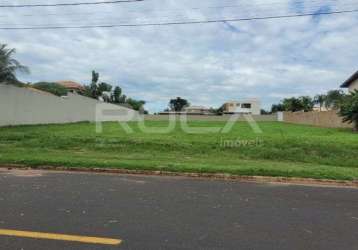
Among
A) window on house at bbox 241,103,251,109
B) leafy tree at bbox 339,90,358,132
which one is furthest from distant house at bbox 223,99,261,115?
leafy tree at bbox 339,90,358,132

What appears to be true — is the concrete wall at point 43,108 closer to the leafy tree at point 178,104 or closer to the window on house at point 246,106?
the leafy tree at point 178,104

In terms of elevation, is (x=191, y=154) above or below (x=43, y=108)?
below

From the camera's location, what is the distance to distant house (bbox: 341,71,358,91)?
3869cm

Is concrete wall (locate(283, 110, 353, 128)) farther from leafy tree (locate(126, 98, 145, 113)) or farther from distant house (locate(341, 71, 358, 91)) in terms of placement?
leafy tree (locate(126, 98, 145, 113))

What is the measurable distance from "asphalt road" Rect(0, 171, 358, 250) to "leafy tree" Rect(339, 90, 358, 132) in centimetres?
1949

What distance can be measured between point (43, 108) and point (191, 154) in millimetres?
17021

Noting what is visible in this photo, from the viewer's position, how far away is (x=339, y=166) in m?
12.4

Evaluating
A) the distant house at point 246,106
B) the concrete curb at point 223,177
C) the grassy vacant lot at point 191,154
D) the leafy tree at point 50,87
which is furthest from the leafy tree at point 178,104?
the concrete curb at point 223,177

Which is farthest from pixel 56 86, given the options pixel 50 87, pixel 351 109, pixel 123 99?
pixel 351 109

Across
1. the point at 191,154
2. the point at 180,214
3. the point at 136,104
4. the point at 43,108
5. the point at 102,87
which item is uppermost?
the point at 102,87

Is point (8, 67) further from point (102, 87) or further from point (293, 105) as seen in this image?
point (293, 105)

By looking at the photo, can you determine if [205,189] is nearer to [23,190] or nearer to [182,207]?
[182,207]

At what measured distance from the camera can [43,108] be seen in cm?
2761

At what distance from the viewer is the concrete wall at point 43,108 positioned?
73.0ft
